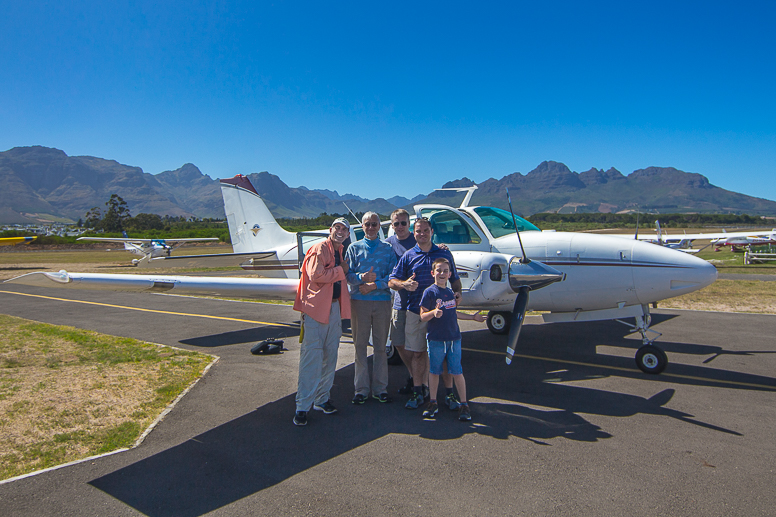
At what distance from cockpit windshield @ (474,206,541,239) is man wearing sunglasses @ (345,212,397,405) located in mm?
2929

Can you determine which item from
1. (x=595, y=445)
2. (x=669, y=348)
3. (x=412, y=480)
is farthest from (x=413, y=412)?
(x=669, y=348)

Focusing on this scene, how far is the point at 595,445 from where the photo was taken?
4012 millimetres

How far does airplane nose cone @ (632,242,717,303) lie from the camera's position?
6082mm

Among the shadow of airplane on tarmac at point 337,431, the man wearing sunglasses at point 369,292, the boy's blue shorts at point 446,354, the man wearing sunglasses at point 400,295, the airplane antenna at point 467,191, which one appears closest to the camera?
the shadow of airplane on tarmac at point 337,431

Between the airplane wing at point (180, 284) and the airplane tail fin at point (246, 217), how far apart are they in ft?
18.0

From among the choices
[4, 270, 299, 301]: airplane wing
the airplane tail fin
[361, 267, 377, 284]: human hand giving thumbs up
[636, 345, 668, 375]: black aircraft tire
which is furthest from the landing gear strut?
the airplane tail fin

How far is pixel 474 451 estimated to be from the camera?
392cm

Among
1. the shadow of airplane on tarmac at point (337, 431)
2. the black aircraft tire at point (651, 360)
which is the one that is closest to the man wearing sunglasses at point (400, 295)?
the shadow of airplane on tarmac at point (337, 431)

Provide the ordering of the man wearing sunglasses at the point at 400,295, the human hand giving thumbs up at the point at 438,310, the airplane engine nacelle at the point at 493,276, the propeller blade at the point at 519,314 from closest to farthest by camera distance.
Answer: the human hand giving thumbs up at the point at 438,310 < the man wearing sunglasses at the point at 400,295 < the propeller blade at the point at 519,314 < the airplane engine nacelle at the point at 493,276

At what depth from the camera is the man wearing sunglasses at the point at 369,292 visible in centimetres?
486

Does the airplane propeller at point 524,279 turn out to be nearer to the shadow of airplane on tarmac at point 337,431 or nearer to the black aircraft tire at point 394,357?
the shadow of airplane on tarmac at point 337,431

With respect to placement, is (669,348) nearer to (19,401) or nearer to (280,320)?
(280,320)

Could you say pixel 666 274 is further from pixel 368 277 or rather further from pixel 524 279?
pixel 368 277

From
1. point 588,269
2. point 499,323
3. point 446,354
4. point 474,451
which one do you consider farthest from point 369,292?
point 499,323
